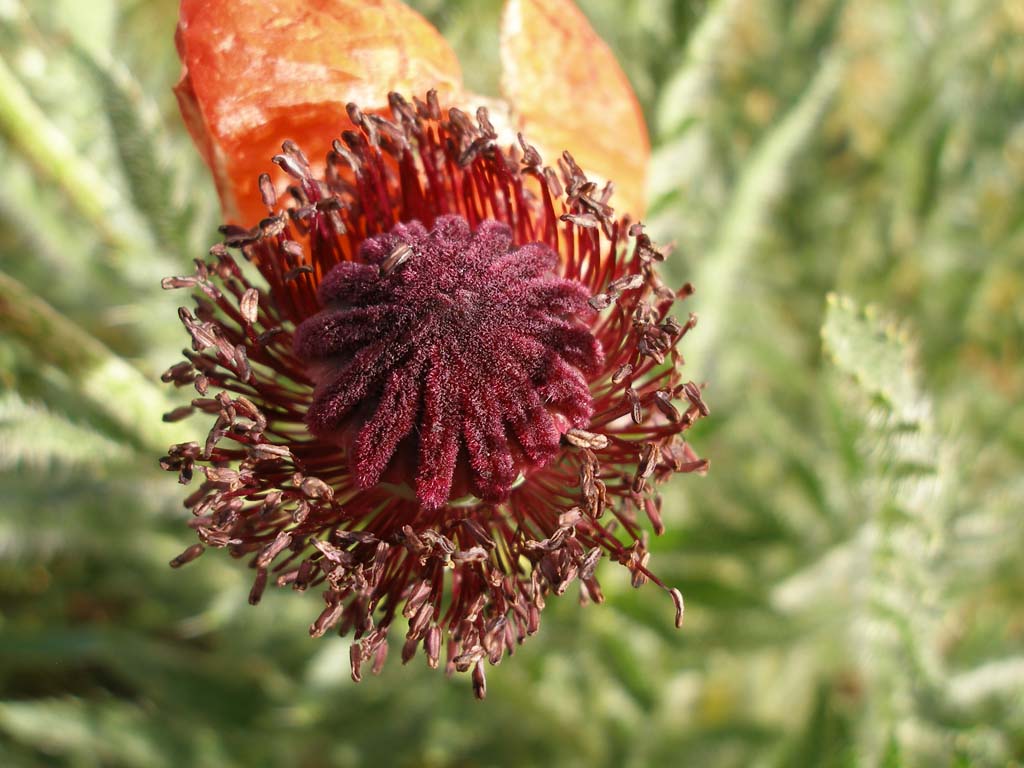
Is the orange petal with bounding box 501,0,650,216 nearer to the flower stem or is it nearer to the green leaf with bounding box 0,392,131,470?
the flower stem

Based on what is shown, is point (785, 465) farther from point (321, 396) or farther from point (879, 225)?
point (321, 396)

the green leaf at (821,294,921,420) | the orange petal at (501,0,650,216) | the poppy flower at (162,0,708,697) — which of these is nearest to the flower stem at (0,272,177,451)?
the poppy flower at (162,0,708,697)

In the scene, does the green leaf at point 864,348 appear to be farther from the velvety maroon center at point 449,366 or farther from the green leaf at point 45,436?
the green leaf at point 45,436

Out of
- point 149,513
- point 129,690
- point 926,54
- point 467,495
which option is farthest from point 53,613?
point 926,54

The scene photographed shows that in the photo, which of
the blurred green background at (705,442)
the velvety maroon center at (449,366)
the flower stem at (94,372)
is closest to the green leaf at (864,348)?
the blurred green background at (705,442)

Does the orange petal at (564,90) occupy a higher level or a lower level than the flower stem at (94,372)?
higher

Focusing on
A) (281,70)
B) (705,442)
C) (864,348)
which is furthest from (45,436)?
(705,442)
